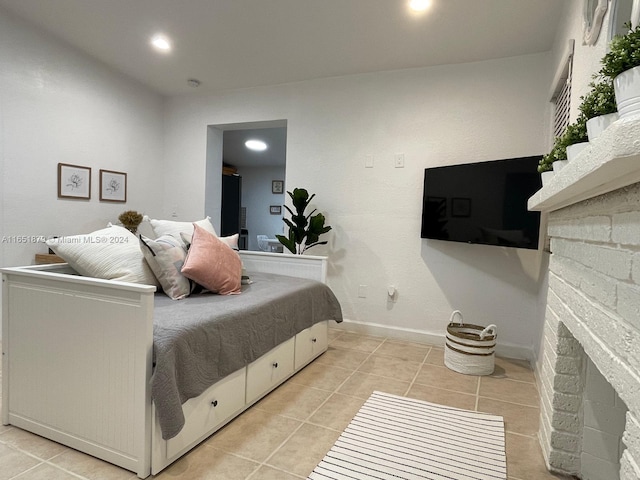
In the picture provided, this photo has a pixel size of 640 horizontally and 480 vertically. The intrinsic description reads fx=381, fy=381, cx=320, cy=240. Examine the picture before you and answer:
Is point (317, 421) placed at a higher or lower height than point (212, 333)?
lower

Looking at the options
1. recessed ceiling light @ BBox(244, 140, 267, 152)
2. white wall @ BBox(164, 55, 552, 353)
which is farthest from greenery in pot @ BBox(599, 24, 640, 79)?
recessed ceiling light @ BBox(244, 140, 267, 152)

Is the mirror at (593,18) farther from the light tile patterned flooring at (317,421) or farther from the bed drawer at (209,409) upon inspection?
the bed drawer at (209,409)

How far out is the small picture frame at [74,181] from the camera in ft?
11.2

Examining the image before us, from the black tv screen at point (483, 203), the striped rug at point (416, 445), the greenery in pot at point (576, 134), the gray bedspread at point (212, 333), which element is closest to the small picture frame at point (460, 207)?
the black tv screen at point (483, 203)

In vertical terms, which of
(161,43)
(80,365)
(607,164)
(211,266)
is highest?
(161,43)

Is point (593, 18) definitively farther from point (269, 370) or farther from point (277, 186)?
point (277, 186)

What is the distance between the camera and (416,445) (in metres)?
1.85

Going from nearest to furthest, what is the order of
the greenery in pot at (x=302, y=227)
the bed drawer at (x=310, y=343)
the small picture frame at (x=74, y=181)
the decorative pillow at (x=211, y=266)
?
the decorative pillow at (x=211, y=266) < the bed drawer at (x=310, y=343) < the small picture frame at (x=74, y=181) < the greenery in pot at (x=302, y=227)

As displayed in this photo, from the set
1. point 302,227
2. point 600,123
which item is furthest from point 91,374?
point 302,227

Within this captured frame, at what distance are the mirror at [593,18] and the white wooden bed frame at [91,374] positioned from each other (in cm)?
214

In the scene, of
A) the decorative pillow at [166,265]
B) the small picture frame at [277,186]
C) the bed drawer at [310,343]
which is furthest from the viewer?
the small picture frame at [277,186]

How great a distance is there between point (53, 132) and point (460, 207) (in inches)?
140

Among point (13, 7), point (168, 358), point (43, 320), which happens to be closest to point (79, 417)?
point (43, 320)

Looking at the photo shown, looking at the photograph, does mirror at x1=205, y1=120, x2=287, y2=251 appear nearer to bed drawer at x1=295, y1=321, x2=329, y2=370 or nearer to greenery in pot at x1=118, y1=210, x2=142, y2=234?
greenery in pot at x1=118, y1=210, x2=142, y2=234
